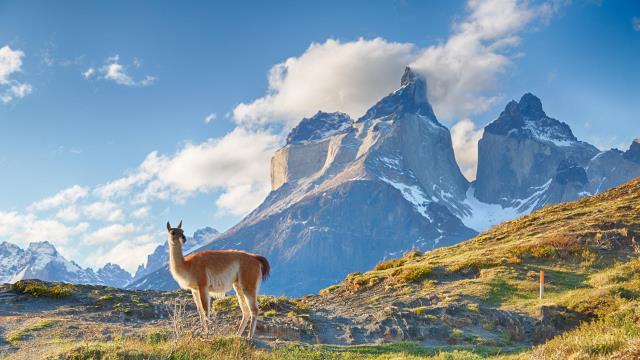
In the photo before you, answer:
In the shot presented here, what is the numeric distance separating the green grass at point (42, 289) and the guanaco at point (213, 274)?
545 inches

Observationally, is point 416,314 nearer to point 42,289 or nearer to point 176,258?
point 176,258

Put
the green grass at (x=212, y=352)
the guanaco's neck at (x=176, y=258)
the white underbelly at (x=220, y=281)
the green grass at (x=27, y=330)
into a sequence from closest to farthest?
the green grass at (x=212, y=352)
the guanaco's neck at (x=176, y=258)
the white underbelly at (x=220, y=281)
the green grass at (x=27, y=330)

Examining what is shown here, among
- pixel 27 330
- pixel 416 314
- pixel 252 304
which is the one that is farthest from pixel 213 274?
pixel 416 314

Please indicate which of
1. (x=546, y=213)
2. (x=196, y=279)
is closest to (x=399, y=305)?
(x=196, y=279)

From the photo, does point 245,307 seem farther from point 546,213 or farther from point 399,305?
point 546,213

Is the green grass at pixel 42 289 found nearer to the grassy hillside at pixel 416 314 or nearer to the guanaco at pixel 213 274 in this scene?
the grassy hillside at pixel 416 314

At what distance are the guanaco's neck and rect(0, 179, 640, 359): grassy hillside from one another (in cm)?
110

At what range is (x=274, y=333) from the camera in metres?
20.3

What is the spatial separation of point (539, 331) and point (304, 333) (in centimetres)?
894

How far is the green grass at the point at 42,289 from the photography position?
90.7 ft

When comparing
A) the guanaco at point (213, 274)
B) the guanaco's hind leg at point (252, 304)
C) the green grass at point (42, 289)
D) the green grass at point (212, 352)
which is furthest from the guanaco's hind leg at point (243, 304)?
the green grass at point (42, 289)

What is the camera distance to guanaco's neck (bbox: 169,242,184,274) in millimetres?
16469

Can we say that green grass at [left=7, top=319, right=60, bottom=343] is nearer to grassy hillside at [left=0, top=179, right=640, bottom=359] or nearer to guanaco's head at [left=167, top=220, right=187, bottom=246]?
grassy hillside at [left=0, top=179, right=640, bottom=359]

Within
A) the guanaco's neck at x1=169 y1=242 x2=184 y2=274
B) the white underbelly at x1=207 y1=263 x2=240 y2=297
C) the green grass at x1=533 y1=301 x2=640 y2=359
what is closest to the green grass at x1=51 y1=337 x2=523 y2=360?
the white underbelly at x1=207 y1=263 x2=240 y2=297
